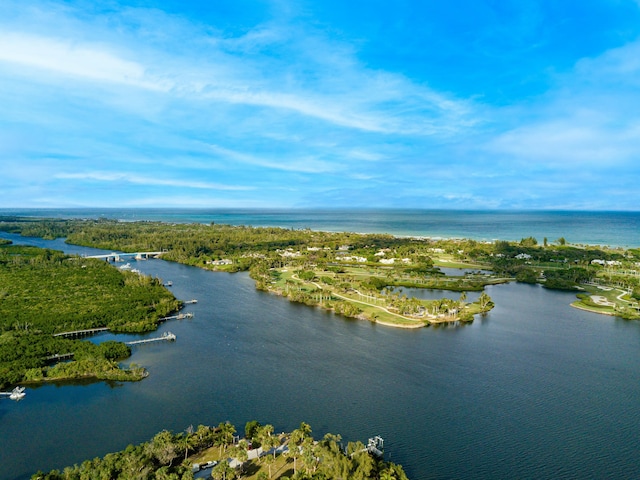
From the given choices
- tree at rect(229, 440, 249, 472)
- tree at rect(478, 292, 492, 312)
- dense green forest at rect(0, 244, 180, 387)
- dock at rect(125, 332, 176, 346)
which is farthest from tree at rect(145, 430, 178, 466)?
tree at rect(478, 292, 492, 312)

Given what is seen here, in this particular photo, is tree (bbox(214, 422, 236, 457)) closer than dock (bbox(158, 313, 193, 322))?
Yes

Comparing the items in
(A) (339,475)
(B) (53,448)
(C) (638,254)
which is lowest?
(B) (53,448)

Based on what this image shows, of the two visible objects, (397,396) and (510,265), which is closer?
(397,396)

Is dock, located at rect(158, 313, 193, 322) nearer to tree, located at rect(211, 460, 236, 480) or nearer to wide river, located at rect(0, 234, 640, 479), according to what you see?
wide river, located at rect(0, 234, 640, 479)

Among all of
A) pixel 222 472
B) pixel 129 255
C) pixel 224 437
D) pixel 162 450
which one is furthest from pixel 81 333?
pixel 129 255

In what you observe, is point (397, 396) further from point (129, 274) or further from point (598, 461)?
point (129, 274)

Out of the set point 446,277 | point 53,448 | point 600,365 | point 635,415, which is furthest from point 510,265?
point 53,448

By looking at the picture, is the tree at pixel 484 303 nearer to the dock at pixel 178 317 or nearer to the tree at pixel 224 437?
the dock at pixel 178 317
